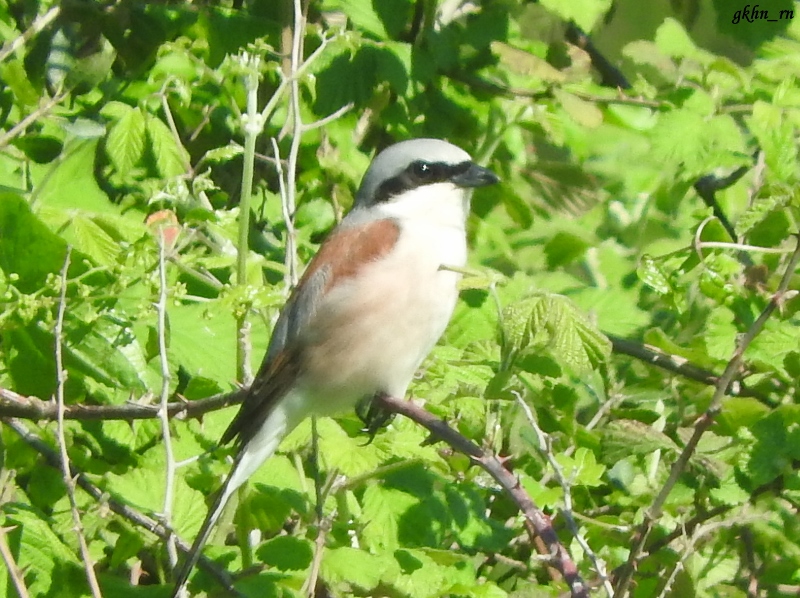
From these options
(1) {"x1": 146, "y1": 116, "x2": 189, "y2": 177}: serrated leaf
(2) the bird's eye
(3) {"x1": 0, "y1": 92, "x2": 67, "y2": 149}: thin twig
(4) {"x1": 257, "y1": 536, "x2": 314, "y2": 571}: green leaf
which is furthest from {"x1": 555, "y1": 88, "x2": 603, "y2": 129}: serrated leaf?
(4) {"x1": 257, "y1": 536, "x2": 314, "y2": 571}: green leaf

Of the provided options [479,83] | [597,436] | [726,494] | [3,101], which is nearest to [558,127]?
[479,83]

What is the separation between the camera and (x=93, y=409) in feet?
6.09

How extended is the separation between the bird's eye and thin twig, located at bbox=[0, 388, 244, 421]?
884mm

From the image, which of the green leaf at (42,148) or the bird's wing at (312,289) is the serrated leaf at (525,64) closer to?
the bird's wing at (312,289)

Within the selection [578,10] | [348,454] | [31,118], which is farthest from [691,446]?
[31,118]

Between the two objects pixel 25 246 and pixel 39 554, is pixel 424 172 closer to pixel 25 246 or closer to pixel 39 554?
pixel 25 246

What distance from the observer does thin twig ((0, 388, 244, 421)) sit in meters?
1.84

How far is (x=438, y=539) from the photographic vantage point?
2.13 m

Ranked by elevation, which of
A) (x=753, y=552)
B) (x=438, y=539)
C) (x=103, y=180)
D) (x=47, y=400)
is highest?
(x=103, y=180)

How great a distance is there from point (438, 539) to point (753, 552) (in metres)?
0.69

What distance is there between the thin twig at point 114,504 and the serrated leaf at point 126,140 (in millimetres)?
577

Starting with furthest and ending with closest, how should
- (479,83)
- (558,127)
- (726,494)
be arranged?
(479,83)
(558,127)
(726,494)

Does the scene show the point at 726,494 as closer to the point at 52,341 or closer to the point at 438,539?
the point at 438,539

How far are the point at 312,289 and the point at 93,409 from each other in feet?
2.20
